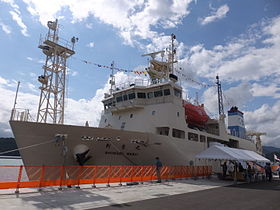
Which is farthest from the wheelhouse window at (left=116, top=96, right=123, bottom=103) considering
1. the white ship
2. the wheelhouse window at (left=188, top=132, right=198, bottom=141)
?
the wheelhouse window at (left=188, top=132, right=198, bottom=141)

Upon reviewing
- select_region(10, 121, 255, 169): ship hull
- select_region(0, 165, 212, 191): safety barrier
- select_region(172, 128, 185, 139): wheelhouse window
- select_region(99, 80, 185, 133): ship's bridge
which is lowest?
select_region(0, 165, 212, 191): safety barrier

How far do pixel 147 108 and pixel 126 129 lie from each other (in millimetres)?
2695

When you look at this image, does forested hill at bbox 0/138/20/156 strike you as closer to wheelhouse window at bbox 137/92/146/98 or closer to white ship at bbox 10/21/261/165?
white ship at bbox 10/21/261/165

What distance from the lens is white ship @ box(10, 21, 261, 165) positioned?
44.0ft

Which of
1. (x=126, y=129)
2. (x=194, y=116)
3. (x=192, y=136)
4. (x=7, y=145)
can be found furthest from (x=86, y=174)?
(x=7, y=145)

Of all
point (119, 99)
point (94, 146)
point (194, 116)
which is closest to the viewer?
point (94, 146)

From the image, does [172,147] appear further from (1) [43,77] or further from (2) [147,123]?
(1) [43,77]

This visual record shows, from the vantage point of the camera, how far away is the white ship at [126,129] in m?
13.4

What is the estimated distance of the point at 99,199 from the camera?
805 cm

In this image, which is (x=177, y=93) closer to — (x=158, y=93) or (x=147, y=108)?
(x=158, y=93)

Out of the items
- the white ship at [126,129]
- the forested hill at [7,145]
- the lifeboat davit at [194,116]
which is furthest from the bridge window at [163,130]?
the forested hill at [7,145]

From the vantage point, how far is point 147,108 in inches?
795

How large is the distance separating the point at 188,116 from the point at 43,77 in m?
16.9

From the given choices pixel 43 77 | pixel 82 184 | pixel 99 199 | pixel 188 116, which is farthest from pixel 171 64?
pixel 99 199
